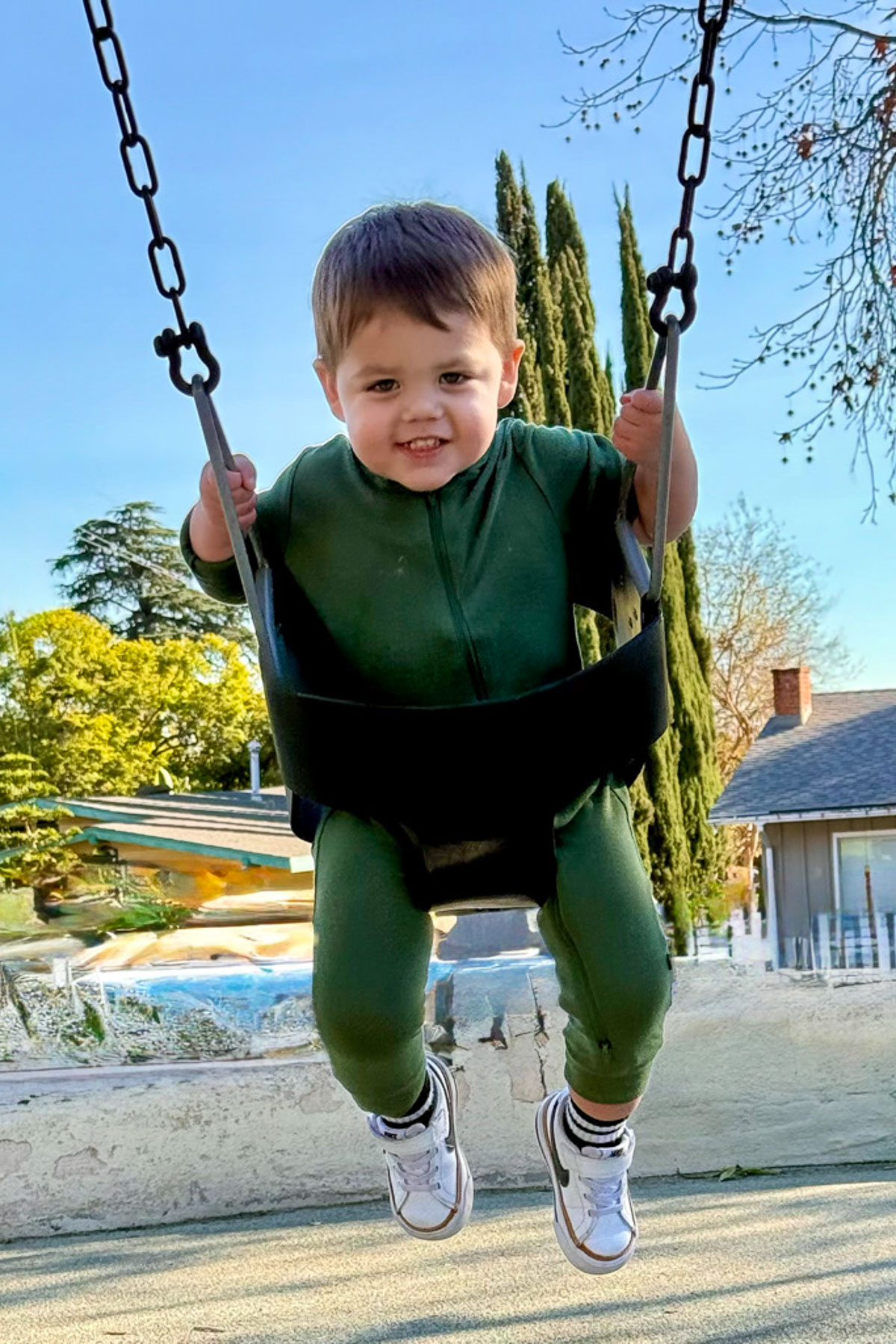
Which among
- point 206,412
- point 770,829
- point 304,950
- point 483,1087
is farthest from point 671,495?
point 770,829

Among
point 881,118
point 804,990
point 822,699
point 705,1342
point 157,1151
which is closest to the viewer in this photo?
point 705,1342

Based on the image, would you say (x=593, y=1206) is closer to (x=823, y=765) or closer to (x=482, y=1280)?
(x=482, y=1280)

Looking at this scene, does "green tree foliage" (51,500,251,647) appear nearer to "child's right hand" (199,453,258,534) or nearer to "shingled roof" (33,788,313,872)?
"shingled roof" (33,788,313,872)

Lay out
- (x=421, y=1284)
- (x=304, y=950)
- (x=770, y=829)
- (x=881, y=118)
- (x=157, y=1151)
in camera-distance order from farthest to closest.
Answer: (x=770, y=829) → (x=304, y=950) → (x=157, y=1151) → (x=881, y=118) → (x=421, y=1284)

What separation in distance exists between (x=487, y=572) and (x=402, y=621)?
4.4 inches

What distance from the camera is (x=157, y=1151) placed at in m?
7.52

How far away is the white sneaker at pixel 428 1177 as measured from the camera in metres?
1.71

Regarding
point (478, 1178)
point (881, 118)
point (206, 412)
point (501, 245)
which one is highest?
point (881, 118)

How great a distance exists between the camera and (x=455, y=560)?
158cm

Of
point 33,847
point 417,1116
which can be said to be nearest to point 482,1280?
point 417,1116

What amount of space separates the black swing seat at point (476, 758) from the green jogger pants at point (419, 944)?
0.03m

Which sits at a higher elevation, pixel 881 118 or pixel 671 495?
pixel 881 118

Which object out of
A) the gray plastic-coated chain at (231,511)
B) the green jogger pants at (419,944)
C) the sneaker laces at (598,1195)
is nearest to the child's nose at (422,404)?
the gray plastic-coated chain at (231,511)

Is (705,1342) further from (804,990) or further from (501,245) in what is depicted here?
(501,245)
